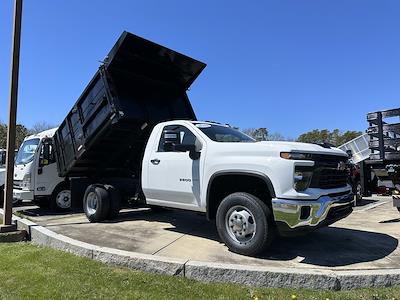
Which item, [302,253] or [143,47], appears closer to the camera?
[302,253]

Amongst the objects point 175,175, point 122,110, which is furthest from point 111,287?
point 122,110

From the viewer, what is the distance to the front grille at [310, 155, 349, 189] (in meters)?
5.90

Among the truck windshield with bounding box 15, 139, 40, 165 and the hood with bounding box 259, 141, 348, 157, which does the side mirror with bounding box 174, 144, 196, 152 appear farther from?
the truck windshield with bounding box 15, 139, 40, 165

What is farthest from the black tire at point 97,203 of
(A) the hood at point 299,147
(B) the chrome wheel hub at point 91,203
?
(A) the hood at point 299,147

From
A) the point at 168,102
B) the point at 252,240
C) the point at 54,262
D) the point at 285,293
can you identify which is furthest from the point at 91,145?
the point at 285,293

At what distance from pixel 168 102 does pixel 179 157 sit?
3430 mm

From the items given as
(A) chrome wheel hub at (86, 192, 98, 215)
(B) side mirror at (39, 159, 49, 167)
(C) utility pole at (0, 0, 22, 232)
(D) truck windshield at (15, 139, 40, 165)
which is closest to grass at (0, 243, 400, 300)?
(C) utility pole at (0, 0, 22, 232)

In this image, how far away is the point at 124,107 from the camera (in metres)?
9.11

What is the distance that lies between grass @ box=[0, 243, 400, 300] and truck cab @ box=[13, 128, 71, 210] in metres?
6.34

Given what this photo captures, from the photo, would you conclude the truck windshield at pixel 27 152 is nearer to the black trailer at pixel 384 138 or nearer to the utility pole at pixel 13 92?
the utility pole at pixel 13 92

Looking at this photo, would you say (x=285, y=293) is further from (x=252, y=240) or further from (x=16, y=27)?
(x=16, y=27)

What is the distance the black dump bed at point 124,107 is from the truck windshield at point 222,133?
2.17 meters

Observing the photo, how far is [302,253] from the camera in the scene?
6.35 metres

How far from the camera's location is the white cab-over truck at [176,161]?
19.1ft
